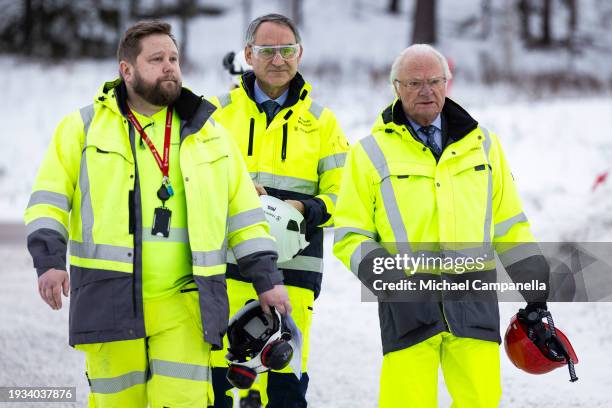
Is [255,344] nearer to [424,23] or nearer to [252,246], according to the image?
[252,246]

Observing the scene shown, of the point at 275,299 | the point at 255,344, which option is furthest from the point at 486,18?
the point at 275,299

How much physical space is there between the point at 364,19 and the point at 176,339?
107 ft

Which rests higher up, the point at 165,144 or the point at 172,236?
the point at 165,144

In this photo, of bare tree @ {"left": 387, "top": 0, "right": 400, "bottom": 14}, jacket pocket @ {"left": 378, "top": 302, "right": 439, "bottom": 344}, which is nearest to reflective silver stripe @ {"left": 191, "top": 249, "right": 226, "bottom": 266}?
jacket pocket @ {"left": 378, "top": 302, "right": 439, "bottom": 344}

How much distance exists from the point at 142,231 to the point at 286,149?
1.47 meters

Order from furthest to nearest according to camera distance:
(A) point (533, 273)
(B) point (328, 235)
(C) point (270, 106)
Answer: (B) point (328, 235) → (C) point (270, 106) → (A) point (533, 273)

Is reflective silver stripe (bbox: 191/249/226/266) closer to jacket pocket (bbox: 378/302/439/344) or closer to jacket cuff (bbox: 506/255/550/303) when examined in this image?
jacket pocket (bbox: 378/302/439/344)

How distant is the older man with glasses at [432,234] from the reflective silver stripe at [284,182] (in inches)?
37.0

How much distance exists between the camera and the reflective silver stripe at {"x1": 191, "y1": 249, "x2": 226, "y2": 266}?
169 inches

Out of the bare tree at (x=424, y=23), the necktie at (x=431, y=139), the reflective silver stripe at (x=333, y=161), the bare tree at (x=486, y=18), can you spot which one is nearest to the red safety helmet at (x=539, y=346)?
the necktie at (x=431, y=139)

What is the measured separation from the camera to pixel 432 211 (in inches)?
176

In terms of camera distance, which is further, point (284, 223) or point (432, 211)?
point (284, 223)

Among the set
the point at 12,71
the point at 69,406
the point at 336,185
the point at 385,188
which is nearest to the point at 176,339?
the point at 385,188

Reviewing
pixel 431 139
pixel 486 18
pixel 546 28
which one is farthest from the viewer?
pixel 486 18
